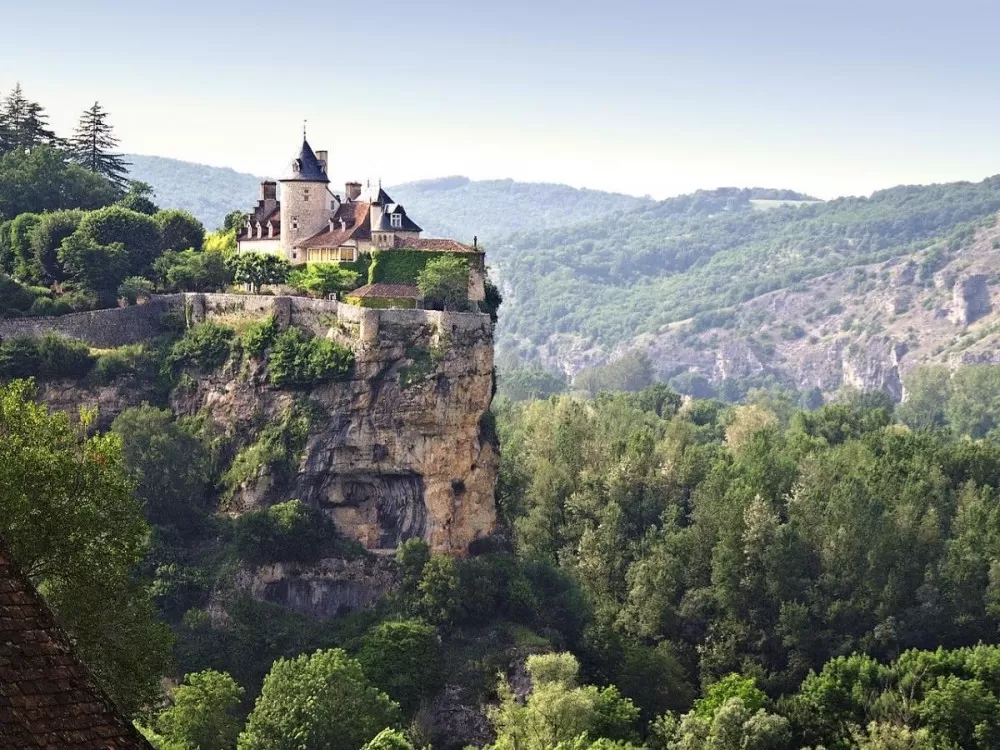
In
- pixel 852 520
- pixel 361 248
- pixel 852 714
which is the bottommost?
pixel 852 714

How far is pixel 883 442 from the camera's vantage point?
4264 inches

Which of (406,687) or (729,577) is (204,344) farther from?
(729,577)

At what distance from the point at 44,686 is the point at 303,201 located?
71.4 m

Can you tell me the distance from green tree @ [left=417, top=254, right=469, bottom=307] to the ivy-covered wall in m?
0.41

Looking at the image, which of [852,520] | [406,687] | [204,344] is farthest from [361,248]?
[852,520]

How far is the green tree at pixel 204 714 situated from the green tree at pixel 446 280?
2401 centimetres

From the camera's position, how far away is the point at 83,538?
30984 mm

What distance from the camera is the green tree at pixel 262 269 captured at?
81062 millimetres

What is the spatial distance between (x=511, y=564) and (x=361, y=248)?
17.9 metres

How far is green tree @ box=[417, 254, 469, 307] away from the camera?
77812 millimetres

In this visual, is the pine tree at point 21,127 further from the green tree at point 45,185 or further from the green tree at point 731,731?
the green tree at point 731,731

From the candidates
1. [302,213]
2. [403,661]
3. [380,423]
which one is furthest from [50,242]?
[403,661]

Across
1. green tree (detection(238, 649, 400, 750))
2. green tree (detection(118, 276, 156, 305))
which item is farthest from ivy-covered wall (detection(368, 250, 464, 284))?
green tree (detection(238, 649, 400, 750))

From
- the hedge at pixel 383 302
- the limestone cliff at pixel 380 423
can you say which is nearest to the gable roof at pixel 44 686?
the limestone cliff at pixel 380 423
